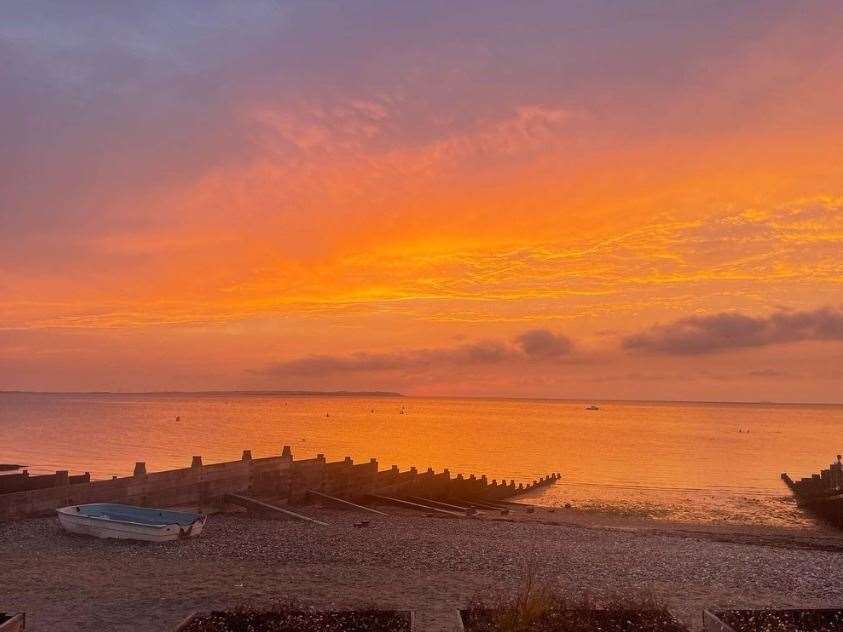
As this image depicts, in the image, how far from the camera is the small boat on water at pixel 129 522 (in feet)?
58.3

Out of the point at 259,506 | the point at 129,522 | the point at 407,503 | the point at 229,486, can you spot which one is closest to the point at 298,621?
the point at 129,522

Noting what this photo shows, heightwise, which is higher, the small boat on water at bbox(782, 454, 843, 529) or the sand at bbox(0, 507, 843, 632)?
the sand at bbox(0, 507, 843, 632)

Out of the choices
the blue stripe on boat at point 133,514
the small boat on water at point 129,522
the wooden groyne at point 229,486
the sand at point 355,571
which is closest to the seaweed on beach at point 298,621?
the sand at point 355,571

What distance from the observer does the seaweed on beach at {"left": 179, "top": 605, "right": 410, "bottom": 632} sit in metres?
9.72

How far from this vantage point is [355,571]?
15.0m

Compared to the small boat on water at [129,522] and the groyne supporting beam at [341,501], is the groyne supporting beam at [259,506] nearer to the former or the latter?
the groyne supporting beam at [341,501]

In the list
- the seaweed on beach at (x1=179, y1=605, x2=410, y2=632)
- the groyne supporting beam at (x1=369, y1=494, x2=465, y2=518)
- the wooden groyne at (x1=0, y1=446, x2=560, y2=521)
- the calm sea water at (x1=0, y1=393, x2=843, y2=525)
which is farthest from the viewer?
the calm sea water at (x1=0, y1=393, x2=843, y2=525)

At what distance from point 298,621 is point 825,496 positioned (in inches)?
1733

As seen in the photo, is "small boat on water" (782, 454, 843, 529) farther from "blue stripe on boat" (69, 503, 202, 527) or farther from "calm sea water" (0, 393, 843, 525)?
"blue stripe on boat" (69, 503, 202, 527)

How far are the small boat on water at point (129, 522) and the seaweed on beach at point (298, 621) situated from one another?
8474 millimetres

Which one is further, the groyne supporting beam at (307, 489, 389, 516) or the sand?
the groyne supporting beam at (307, 489, 389, 516)

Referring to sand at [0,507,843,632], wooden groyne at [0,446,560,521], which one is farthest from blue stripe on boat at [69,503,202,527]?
wooden groyne at [0,446,560,521]

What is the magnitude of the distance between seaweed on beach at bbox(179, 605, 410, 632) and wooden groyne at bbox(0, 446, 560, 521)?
41.6 ft

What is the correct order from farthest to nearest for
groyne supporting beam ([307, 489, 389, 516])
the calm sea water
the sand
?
the calm sea water, groyne supporting beam ([307, 489, 389, 516]), the sand
